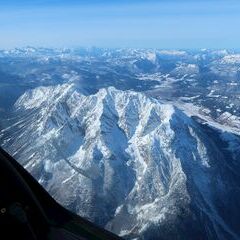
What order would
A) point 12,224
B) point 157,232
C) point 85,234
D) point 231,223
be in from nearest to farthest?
point 12,224, point 85,234, point 157,232, point 231,223

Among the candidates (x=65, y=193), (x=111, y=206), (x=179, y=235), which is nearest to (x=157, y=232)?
(x=179, y=235)

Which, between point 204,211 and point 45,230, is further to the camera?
point 204,211

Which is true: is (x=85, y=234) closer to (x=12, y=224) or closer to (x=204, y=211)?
(x=12, y=224)

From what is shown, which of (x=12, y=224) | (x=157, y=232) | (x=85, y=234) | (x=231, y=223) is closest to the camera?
(x=12, y=224)

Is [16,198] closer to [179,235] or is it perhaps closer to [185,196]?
[179,235]

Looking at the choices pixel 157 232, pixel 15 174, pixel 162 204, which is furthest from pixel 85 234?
pixel 162 204

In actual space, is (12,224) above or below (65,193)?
above

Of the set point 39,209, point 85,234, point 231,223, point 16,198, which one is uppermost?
point 16,198

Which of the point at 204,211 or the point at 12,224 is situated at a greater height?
the point at 12,224

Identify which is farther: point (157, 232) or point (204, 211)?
point (204, 211)
